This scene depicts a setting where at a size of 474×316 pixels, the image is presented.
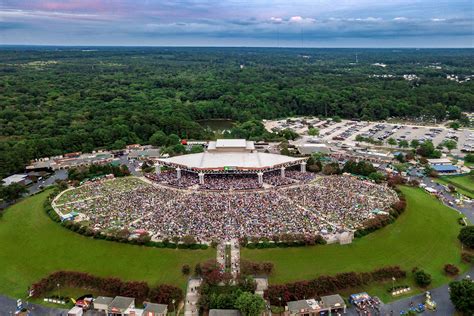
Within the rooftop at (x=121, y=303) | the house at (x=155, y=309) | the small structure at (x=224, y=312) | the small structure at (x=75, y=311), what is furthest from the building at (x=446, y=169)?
the small structure at (x=75, y=311)

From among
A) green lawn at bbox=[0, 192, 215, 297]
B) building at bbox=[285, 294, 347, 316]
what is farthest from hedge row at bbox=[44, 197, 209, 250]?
building at bbox=[285, 294, 347, 316]

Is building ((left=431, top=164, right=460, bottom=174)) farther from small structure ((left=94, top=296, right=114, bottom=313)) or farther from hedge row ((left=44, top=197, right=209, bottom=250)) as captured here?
small structure ((left=94, top=296, right=114, bottom=313))

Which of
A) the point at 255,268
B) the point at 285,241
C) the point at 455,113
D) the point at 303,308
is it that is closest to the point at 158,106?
the point at 285,241

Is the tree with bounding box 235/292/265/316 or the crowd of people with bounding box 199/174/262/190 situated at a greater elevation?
the crowd of people with bounding box 199/174/262/190

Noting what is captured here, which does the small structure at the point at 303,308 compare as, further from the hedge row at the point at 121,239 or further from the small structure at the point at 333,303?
the hedge row at the point at 121,239

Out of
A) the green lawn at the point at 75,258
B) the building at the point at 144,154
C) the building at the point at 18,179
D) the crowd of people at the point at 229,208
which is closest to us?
the green lawn at the point at 75,258

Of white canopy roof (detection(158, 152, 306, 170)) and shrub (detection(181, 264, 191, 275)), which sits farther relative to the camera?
white canopy roof (detection(158, 152, 306, 170))
